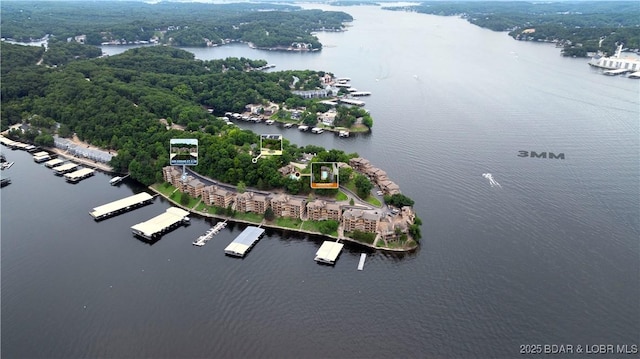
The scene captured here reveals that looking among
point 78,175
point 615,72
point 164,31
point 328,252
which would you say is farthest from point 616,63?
point 164,31

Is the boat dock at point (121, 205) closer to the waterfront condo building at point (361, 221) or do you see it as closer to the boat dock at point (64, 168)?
the boat dock at point (64, 168)

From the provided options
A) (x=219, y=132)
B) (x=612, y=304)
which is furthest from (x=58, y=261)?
(x=612, y=304)

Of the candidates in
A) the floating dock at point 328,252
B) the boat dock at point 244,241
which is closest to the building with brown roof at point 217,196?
the boat dock at point 244,241

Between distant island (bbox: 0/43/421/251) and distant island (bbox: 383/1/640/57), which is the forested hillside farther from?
distant island (bbox: 383/1/640/57)

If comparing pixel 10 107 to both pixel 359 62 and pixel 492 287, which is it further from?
pixel 359 62

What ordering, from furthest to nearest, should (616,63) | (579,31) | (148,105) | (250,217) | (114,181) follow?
1. (579,31)
2. (616,63)
3. (148,105)
4. (114,181)
5. (250,217)

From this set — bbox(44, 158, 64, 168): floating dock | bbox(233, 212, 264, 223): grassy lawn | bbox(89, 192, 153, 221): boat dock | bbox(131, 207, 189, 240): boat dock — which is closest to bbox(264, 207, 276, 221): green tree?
bbox(233, 212, 264, 223): grassy lawn

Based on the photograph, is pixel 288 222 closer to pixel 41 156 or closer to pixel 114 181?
pixel 114 181
